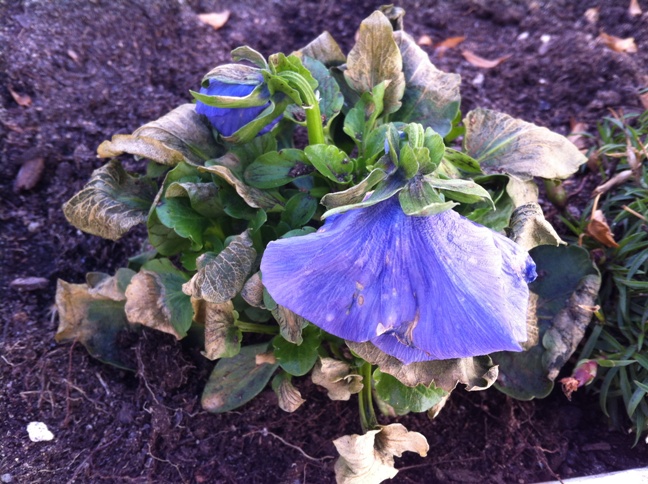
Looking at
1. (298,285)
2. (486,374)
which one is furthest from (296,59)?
(486,374)

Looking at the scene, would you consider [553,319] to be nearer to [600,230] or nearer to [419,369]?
[600,230]

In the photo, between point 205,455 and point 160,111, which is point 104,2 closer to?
point 160,111

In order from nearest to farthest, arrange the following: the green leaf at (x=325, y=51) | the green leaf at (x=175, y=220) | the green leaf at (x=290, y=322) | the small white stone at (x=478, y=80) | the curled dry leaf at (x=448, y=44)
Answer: the green leaf at (x=290, y=322)
the green leaf at (x=175, y=220)
the green leaf at (x=325, y=51)
the small white stone at (x=478, y=80)
the curled dry leaf at (x=448, y=44)

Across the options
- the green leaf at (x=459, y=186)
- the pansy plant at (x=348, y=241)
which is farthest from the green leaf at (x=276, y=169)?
the green leaf at (x=459, y=186)

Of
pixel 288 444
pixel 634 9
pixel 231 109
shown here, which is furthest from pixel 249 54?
pixel 634 9

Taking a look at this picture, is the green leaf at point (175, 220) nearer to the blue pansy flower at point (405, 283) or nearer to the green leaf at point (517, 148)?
the blue pansy flower at point (405, 283)

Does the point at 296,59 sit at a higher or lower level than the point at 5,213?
higher
